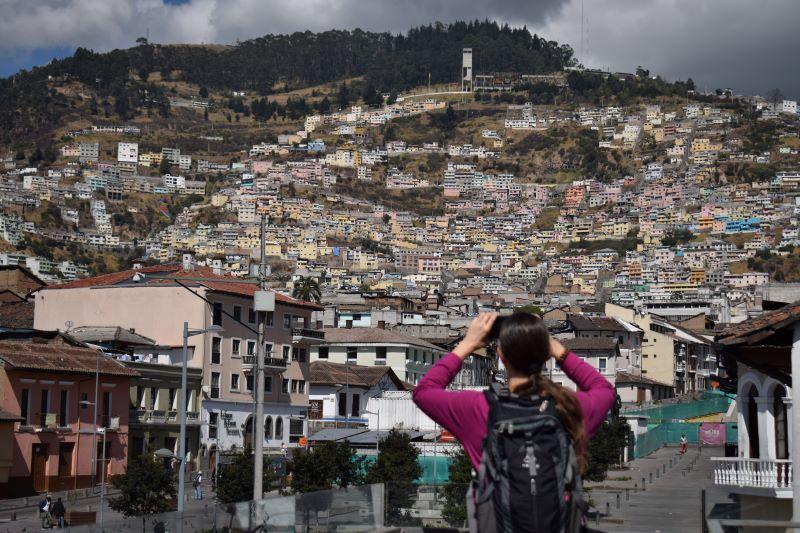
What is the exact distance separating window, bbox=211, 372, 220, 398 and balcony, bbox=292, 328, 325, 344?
881 cm

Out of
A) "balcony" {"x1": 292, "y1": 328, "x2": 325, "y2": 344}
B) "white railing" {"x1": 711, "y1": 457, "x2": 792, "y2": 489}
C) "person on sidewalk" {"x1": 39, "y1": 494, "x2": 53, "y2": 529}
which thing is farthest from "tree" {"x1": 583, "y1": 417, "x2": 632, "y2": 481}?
"white railing" {"x1": 711, "y1": 457, "x2": 792, "y2": 489}

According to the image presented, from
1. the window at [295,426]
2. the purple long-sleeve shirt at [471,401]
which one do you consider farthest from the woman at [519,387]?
the window at [295,426]

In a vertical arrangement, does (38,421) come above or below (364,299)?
below

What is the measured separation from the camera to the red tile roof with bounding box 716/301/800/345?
74.3 ft

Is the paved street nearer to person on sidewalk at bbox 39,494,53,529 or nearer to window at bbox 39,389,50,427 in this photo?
person on sidewalk at bbox 39,494,53,529

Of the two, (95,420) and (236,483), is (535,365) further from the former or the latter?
(95,420)

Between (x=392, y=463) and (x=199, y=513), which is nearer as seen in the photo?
(x=199, y=513)

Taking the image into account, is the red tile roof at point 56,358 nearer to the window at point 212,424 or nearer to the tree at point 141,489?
the window at point 212,424

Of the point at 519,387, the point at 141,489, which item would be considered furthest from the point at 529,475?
the point at 141,489

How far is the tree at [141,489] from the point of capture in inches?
1795

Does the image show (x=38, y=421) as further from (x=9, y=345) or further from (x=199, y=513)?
(x=199, y=513)

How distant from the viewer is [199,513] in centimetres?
1672

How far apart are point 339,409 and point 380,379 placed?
315cm

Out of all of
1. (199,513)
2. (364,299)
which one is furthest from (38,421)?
(364,299)
